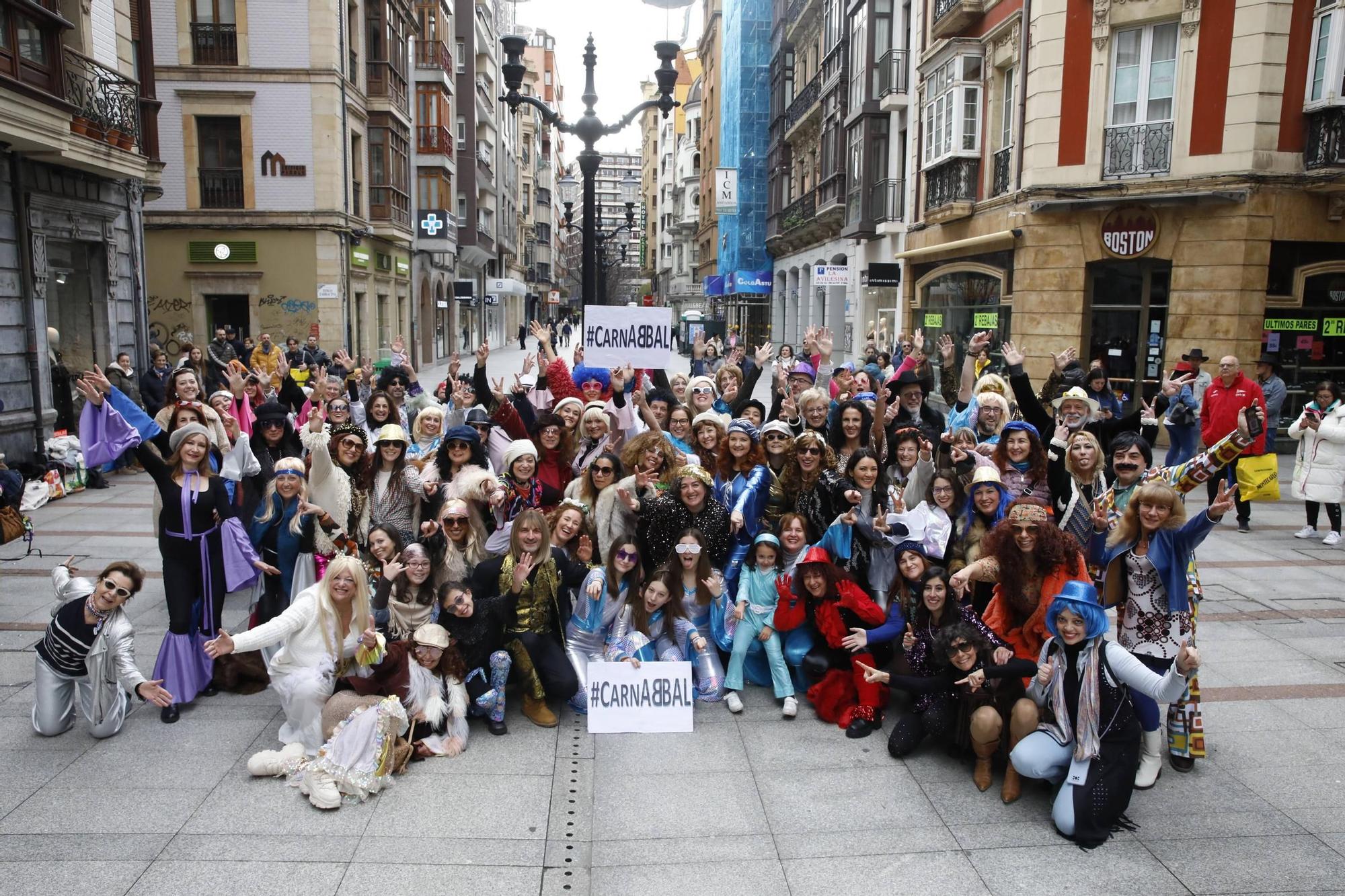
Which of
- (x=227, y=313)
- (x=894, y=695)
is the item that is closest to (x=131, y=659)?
(x=894, y=695)

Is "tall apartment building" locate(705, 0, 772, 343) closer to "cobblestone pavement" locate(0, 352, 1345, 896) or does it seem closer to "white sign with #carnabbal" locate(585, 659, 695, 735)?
"white sign with #carnabbal" locate(585, 659, 695, 735)

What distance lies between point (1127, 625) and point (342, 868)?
4.20 metres

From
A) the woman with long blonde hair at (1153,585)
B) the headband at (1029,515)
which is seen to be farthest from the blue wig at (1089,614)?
the headband at (1029,515)

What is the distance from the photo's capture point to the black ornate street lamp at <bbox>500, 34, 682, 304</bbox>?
10617 mm

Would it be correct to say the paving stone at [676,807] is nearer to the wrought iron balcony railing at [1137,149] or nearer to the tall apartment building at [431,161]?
the wrought iron balcony railing at [1137,149]

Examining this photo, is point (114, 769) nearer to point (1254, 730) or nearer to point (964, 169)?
point (1254, 730)

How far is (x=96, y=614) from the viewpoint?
5477mm

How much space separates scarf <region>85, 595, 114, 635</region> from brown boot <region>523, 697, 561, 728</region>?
2450 millimetres

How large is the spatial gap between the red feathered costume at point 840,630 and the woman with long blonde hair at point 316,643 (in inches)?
99.3

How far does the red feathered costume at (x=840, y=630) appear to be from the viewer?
5.94 m

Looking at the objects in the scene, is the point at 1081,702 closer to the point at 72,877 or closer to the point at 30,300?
the point at 72,877

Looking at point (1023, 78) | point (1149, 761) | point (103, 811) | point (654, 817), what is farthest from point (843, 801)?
point (1023, 78)

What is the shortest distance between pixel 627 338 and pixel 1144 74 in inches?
467

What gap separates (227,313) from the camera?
81.8ft
